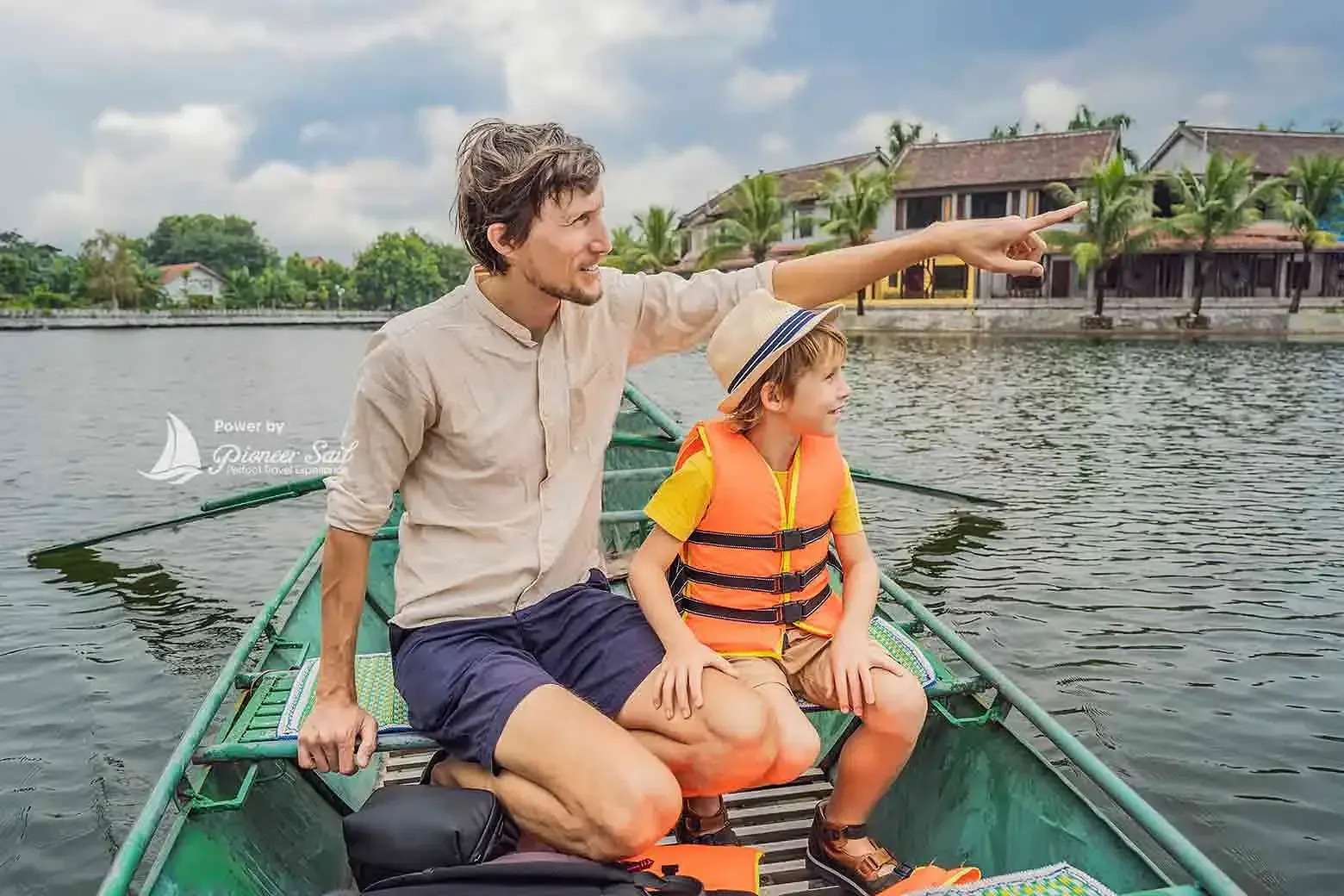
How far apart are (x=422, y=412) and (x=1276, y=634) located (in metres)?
6.49

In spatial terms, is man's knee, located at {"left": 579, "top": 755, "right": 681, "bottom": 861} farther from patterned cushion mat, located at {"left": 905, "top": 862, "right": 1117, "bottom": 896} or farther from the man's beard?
the man's beard

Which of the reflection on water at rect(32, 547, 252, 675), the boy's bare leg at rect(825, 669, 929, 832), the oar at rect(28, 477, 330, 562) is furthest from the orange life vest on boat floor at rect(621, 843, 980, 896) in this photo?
the reflection on water at rect(32, 547, 252, 675)

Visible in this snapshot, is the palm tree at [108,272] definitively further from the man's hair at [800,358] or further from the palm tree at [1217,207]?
the man's hair at [800,358]

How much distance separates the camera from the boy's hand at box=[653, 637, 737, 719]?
2.41 metres

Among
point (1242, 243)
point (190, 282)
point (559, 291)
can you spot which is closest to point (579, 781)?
point (559, 291)

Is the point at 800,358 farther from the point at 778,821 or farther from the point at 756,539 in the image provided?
the point at 778,821

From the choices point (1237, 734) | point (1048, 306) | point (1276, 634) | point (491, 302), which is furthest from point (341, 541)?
point (1048, 306)

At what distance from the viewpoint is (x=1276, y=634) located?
679 centimetres

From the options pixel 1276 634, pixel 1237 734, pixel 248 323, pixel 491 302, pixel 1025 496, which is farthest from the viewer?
pixel 248 323

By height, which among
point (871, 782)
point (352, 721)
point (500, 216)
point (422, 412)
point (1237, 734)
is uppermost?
point (500, 216)

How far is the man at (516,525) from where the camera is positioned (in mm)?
2357

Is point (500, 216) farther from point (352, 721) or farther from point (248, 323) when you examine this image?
point (248, 323)

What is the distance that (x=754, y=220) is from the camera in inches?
1508

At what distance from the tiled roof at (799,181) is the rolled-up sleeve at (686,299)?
39.5 meters
